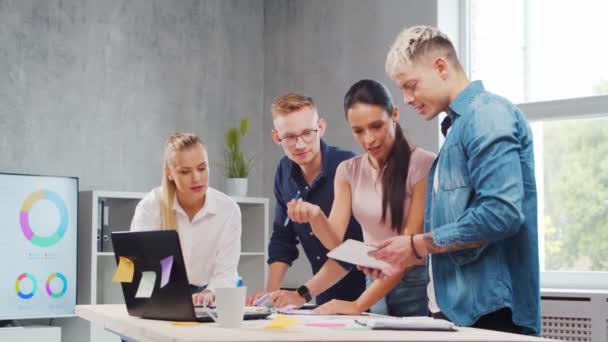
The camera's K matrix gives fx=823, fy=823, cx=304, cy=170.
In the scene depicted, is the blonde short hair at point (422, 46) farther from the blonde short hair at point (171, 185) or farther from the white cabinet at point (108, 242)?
the white cabinet at point (108, 242)

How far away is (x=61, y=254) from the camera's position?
475 cm

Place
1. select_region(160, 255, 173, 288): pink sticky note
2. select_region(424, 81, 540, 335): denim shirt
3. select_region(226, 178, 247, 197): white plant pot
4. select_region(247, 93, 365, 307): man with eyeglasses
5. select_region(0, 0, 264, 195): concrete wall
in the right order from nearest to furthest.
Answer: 1. select_region(424, 81, 540, 335): denim shirt
2. select_region(160, 255, 173, 288): pink sticky note
3. select_region(247, 93, 365, 307): man with eyeglasses
4. select_region(0, 0, 264, 195): concrete wall
5. select_region(226, 178, 247, 197): white plant pot

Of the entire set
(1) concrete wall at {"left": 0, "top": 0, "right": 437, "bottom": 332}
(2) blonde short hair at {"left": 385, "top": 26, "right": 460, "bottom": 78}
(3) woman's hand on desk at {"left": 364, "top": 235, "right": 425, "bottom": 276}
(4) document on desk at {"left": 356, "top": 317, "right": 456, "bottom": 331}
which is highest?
(1) concrete wall at {"left": 0, "top": 0, "right": 437, "bottom": 332}

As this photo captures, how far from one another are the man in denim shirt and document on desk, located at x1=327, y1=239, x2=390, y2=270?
0.19 m

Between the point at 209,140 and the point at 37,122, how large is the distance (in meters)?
1.24

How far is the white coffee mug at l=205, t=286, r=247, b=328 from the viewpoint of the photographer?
6.61 feet

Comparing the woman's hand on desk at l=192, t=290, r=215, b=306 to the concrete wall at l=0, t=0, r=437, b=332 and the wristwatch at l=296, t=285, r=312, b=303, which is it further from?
the concrete wall at l=0, t=0, r=437, b=332

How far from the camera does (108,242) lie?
4.97m

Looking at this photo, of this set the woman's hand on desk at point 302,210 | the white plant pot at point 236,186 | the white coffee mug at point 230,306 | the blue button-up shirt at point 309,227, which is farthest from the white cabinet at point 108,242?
the white coffee mug at point 230,306

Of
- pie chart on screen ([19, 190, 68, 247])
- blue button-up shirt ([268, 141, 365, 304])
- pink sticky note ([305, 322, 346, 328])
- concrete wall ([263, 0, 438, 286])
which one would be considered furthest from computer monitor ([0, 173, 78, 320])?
pink sticky note ([305, 322, 346, 328])

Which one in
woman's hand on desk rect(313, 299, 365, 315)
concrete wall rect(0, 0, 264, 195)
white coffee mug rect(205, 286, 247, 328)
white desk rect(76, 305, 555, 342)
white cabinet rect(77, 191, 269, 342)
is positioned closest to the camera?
white desk rect(76, 305, 555, 342)


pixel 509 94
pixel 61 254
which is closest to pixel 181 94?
pixel 61 254

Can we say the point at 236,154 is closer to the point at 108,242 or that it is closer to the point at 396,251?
the point at 108,242

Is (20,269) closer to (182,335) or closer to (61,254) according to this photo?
(61,254)
